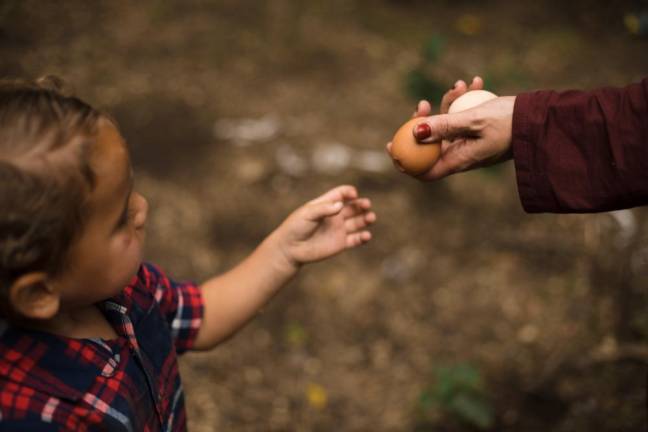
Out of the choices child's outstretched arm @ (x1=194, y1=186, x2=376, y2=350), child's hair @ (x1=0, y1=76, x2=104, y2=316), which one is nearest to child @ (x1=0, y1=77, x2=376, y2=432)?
child's hair @ (x1=0, y1=76, x2=104, y2=316)

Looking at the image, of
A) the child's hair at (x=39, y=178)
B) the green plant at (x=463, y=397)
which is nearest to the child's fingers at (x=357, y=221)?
the child's hair at (x=39, y=178)

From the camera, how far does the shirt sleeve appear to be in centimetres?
159

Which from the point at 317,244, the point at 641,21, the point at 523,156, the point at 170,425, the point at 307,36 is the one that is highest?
the point at 307,36

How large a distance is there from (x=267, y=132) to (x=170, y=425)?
2888mm

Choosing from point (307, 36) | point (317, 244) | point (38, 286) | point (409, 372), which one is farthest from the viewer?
point (307, 36)

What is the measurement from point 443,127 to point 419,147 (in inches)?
3.9

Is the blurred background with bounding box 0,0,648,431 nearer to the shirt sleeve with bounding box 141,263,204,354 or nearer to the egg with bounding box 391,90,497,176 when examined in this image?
the egg with bounding box 391,90,497,176

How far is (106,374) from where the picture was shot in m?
1.27

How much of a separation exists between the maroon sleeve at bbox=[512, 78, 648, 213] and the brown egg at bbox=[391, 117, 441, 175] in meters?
0.26

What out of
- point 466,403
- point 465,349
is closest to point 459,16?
point 465,349

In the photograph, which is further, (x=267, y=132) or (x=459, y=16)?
(x=459, y=16)

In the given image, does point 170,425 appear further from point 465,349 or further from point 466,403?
point 465,349

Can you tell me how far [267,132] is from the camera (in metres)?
4.21

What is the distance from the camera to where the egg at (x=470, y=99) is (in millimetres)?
1850
